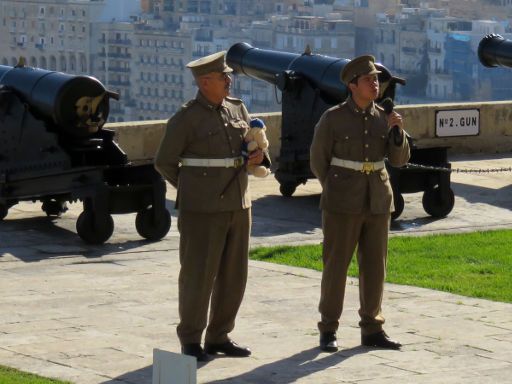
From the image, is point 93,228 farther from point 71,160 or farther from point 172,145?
point 172,145

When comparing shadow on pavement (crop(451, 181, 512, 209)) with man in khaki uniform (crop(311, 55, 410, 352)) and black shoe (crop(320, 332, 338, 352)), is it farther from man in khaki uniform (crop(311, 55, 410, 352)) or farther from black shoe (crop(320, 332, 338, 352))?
black shoe (crop(320, 332, 338, 352))

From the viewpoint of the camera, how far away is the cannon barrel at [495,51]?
17.5m

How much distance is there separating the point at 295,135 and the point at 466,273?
406cm

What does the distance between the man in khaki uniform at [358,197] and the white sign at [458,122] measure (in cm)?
864

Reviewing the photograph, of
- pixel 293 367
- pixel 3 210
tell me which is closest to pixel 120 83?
pixel 3 210

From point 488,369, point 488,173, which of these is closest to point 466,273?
point 488,369

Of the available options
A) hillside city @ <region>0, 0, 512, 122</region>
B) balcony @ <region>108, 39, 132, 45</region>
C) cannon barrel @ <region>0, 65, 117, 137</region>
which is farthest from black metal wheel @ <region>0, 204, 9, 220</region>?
balcony @ <region>108, 39, 132, 45</region>

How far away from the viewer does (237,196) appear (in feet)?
27.8

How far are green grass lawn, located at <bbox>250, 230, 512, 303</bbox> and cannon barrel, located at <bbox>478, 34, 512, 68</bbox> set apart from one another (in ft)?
15.7

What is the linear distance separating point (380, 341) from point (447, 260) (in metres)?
3.04

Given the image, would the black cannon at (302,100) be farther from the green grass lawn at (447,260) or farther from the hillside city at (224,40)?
the hillside city at (224,40)

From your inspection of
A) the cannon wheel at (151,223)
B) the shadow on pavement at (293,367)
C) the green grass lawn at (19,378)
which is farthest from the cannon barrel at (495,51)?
the green grass lawn at (19,378)

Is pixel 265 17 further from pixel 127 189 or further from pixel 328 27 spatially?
pixel 127 189

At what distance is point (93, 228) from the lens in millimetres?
12484
